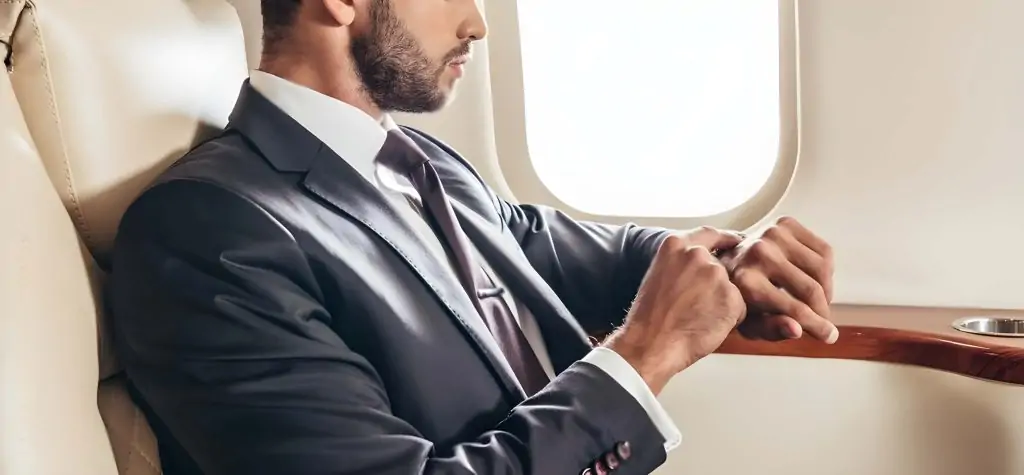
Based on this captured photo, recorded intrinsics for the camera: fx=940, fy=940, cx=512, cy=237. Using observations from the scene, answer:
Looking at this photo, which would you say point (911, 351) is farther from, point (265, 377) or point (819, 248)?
point (265, 377)

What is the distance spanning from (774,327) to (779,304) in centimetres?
3

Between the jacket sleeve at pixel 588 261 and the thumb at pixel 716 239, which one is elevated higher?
the thumb at pixel 716 239

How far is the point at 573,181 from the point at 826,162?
1.31 ft

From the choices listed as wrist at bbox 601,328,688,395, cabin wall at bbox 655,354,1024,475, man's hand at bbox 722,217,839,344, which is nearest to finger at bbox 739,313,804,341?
man's hand at bbox 722,217,839,344

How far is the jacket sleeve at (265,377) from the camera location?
2.38 feet

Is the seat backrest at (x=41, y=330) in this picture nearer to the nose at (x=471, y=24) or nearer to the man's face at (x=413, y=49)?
the man's face at (x=413, y=49)

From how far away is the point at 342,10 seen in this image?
0.98 metres

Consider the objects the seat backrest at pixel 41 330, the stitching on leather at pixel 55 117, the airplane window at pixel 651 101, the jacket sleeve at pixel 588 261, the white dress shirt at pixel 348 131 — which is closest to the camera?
the seat backrest at pixel 41 330

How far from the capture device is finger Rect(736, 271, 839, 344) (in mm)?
972

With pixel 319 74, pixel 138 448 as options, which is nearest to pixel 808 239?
pixel 319 74

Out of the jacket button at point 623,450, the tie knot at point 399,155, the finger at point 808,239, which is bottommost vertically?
the jacket button at point 623,450

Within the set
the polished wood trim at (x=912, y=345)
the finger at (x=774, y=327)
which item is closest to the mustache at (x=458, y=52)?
the finger at (x=774, y=327)

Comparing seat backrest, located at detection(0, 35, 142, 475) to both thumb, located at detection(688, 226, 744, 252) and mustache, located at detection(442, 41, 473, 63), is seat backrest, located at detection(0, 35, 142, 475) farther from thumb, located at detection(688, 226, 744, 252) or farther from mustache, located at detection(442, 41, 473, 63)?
thumb, located at detection(688, 226, 744, 252)

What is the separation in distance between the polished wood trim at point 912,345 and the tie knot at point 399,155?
23.5 inches
